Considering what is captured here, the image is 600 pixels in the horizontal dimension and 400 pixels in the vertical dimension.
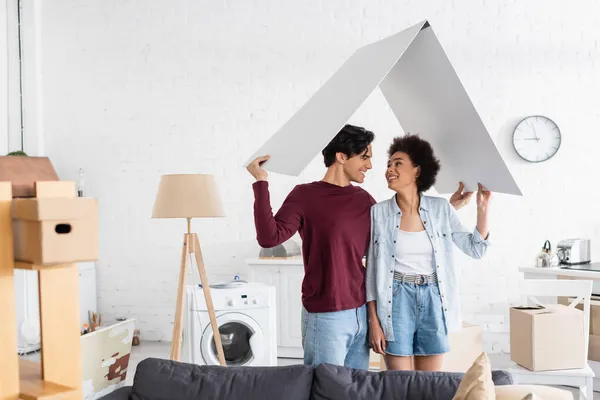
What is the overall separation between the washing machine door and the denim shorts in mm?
2121

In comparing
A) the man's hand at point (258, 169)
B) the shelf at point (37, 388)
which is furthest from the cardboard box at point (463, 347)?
the shelf at point (37, 388)

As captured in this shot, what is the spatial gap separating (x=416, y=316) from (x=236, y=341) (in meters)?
2.34

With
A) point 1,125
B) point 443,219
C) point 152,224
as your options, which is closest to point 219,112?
point 152,224

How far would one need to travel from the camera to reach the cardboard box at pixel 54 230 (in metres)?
0.86

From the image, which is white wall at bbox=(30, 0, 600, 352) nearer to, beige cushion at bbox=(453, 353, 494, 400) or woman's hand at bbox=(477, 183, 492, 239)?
woman's hand at bbox=(477, 183, 492, 239)

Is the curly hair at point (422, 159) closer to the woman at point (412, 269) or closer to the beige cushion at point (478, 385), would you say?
the woman at point (412, 269)

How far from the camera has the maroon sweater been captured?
99.7 inches

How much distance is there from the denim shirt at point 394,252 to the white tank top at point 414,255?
21 millimetres

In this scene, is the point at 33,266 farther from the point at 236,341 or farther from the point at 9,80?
the point at 9,80

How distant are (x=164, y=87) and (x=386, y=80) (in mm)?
3819

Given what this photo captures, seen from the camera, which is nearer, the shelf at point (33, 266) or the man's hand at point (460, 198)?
the shelf at point (33, 266)

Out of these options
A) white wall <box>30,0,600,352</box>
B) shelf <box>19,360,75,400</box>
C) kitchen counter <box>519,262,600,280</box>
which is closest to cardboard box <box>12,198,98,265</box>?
shelf <box>19,360,75,400</box>

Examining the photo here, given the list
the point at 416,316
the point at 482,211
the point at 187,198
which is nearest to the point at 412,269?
the point at 416,316

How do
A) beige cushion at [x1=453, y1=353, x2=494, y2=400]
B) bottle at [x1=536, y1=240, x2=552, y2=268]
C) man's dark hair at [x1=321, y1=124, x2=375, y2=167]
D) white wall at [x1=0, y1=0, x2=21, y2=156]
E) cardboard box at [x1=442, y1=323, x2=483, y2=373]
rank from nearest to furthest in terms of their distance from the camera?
beige cushion at [x1=453, y1=353, x2=494, y2=400], man's dark hair at [x1=321, y1=124, x2=375, y2=167], cardboard box at [x1=442, y1=323, x2=483, y2=373], bottle at [x1=536, y1=240, x2=552, y2=268], white wall at [x1=0, y1=0, x2=21, y2=156]
